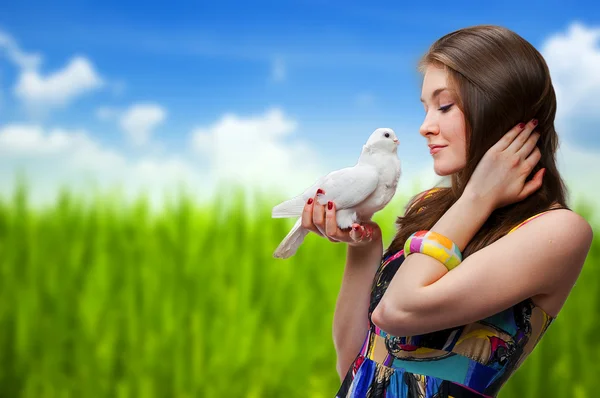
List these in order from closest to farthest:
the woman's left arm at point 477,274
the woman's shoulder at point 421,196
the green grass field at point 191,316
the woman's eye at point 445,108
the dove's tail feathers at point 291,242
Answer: the woman's left arm at point 477,274 < the woman's eye at point 445,108 < the dove's tail feathers at point 291,242 < the woman's shoulder at point 421,196 < the green grass field at point 191,316

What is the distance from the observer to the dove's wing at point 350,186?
112cm

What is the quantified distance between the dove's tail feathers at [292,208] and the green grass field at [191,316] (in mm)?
1144

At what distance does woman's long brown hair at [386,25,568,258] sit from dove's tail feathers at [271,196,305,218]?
0.95 ft

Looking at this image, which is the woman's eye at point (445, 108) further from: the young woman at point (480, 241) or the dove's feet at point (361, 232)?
the dove's feet at point (361, 232)

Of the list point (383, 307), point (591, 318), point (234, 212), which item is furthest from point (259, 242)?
point (383, 307)

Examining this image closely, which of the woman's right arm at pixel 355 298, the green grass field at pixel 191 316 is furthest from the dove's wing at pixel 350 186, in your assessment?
the green grass field at pixel 191 316

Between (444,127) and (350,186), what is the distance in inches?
7.6

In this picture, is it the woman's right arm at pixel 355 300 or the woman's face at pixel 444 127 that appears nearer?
the woman's face at pixel 444 127

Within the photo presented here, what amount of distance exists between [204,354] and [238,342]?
0.43ft

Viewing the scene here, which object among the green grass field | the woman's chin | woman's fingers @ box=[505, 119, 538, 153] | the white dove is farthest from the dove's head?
the green grass field

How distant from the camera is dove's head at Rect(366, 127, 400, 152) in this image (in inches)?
45.2

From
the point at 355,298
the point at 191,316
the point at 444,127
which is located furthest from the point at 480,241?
the point at 191,316

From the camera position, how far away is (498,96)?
102 centimetres

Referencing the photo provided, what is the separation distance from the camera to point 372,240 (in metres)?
1.24
